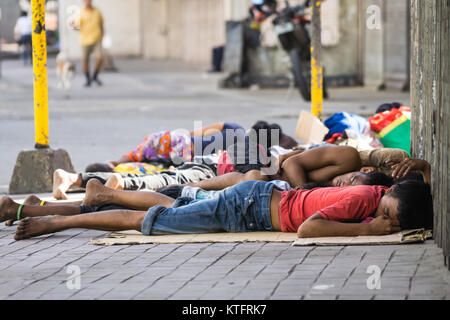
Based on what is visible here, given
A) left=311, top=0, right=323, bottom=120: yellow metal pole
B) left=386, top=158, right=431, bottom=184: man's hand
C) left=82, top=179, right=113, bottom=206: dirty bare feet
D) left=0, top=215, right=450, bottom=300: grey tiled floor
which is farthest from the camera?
left=311, top=0, right=323, bottom=120: yellow metal pole

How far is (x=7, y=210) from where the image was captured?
5.88 metres

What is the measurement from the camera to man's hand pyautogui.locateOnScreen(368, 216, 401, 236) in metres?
5.25

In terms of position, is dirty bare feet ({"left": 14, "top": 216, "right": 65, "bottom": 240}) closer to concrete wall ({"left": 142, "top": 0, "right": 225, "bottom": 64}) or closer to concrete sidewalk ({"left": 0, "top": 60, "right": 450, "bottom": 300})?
concrete sidewalk ({"left": 0, "top": 60, "right": 450, "bottom": 300})

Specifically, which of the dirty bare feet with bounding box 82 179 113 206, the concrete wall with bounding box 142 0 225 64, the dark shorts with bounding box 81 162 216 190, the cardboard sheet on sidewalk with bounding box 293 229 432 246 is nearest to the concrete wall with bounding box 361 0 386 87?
the concrete wall with bounding box 142 0 225 64

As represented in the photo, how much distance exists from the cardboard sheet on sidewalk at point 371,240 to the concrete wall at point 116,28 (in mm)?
30253

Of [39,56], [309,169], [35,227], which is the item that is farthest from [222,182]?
[39,56]

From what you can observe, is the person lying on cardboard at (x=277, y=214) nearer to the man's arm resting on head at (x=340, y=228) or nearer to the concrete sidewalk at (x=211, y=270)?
the man's arm resting on head at (x=340, y=228)

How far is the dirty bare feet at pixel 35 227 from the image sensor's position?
554cm

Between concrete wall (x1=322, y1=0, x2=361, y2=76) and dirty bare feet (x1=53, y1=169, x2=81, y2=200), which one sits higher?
concrete wall (x1=322, y1=0, x2=361, y2=76)

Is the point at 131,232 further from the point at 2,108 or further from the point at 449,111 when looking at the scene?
the point at 2,108

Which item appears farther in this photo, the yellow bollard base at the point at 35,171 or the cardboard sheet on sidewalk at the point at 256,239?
the yellow bollard base at the point at 35,171

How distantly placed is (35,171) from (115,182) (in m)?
1.23

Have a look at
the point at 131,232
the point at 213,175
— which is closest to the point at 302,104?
the point at 213,175

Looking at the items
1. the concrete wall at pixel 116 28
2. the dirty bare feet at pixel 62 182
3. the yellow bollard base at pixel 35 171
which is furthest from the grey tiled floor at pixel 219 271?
the concrete wall at pixel 116 28
